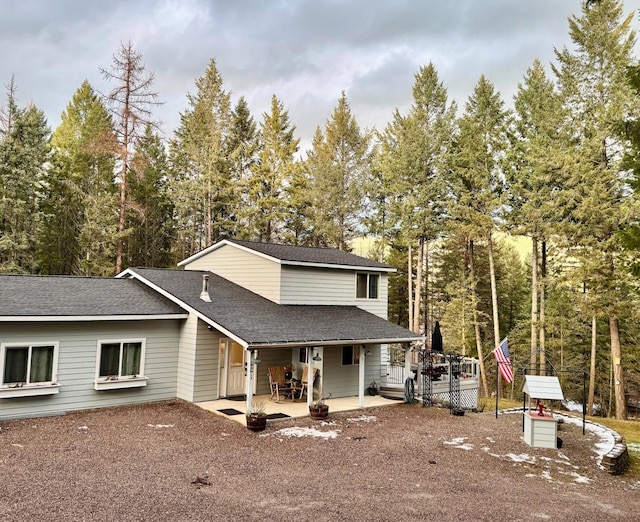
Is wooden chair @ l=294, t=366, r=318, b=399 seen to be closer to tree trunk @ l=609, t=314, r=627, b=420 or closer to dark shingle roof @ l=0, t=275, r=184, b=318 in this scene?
dark shingle roof @ l=0, t=275, r=184, b=318

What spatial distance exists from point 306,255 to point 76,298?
8.15 m

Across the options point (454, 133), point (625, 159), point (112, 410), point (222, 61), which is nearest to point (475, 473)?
point (625, 159)

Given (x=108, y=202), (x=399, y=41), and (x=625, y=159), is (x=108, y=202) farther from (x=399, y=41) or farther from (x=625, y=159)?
(x=625, y=159)

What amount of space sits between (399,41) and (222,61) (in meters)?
11.1

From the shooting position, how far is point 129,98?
1948 cm

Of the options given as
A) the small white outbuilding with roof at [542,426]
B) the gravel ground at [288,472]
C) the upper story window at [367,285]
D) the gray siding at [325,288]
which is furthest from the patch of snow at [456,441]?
the upper story window at [367,285]

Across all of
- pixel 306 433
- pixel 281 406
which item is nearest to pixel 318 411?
pixel 306 433

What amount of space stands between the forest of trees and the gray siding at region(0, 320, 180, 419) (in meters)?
9.31

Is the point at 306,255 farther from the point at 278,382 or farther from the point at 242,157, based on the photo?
the point at 242,157

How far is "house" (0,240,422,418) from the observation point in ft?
34.8

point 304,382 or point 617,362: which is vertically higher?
point 617,362

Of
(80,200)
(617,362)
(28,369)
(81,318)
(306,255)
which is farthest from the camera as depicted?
(80,200)

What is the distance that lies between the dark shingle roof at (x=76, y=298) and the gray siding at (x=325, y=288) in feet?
13.4

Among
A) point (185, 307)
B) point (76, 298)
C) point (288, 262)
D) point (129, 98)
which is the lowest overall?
point (185, 307)
